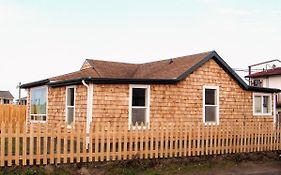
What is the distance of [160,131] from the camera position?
12836 mm

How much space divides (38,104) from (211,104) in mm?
9585

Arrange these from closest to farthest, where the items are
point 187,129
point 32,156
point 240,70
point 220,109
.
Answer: point 32,156 < point 187,129 < point 220,109 < point 240,70

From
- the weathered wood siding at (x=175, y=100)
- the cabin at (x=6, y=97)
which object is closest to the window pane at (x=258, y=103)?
the weathered wood siding at (x=175, y=100)

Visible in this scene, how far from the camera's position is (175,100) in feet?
53.7

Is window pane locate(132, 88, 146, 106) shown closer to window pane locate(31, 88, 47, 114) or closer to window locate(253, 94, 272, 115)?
window pane locate(31, 88, 47, 114)

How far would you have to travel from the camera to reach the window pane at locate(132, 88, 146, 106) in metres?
15.6

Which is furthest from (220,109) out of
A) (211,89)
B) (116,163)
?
(116,163)

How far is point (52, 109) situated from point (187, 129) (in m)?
7.63

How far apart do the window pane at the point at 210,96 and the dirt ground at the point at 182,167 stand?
3.47 metres

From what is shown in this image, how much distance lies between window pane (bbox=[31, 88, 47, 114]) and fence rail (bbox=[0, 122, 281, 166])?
Answer: 565 centimetres

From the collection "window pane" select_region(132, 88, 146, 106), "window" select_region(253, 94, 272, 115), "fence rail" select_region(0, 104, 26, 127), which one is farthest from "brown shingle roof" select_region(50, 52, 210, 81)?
"fence rail" select_region(0, 104, 26, 127)

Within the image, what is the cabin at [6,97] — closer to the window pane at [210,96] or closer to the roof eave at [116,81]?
the roof eave at [116,81]

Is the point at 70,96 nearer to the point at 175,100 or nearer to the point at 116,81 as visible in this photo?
the point at 116,81

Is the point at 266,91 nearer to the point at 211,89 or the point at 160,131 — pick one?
the point at 211,89
